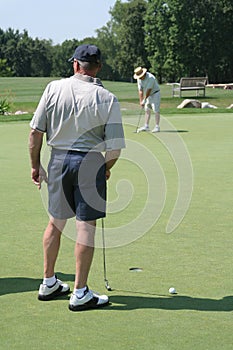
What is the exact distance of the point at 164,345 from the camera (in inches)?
166

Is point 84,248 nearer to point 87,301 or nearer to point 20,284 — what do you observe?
point 87,301

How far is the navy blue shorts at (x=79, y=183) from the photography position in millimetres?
4891

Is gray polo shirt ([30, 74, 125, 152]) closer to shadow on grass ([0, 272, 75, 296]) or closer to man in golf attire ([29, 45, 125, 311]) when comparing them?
man in golf attire ([29, 45, 125, 311])

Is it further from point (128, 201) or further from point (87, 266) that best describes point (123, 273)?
point (128, 201)

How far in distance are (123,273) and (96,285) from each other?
14.2 inches

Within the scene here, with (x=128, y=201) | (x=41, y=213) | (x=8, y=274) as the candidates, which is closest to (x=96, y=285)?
(x=8, y=274)

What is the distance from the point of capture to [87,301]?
4.91m

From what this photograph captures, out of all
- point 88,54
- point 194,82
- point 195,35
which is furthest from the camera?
point 195,35

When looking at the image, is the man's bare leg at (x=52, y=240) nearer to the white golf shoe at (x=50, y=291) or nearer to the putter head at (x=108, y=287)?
the white golf shoe at (x=50, y=291)

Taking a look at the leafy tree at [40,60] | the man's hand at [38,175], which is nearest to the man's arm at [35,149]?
the man's hand at [38,175]

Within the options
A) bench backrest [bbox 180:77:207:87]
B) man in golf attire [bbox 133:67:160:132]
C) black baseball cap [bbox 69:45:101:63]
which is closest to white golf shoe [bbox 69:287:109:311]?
black baseball cap [bbox 69:45:101:63]

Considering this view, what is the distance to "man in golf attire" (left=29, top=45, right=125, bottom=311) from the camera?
4.88 meters

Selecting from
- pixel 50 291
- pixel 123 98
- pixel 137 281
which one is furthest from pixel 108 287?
pixel 123 98

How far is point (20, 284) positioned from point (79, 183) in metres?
1.09
